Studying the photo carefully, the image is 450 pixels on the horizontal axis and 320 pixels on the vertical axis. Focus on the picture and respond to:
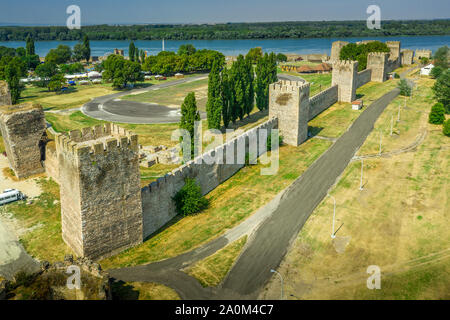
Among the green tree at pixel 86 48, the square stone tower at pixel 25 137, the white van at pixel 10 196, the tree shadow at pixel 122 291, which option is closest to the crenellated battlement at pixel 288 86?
the square stone tower at pixel 25 137

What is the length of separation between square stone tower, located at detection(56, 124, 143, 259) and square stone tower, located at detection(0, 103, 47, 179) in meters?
17.8

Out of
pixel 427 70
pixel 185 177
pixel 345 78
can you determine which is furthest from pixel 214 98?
pixel 427 70

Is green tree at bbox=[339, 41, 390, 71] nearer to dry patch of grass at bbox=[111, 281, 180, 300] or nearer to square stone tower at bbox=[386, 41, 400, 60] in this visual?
square stone tower at bbox=[386, 41, 400, 60]

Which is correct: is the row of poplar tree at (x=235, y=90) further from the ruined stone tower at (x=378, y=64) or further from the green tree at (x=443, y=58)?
the green tree at (x=443, y=58)

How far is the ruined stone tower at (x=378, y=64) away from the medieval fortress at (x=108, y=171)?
50210mm

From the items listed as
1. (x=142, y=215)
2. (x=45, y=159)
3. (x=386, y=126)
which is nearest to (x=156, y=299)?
(x=142, y=215)

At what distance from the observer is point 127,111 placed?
80688 mm

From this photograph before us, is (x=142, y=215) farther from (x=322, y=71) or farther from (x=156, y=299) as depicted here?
(x=322, y=71)

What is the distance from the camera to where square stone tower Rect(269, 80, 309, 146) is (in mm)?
53375

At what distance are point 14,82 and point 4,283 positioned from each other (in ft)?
220

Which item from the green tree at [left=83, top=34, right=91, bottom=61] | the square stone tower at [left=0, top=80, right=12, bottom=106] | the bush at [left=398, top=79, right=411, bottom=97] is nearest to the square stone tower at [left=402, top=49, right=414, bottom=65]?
the bush at [left=398, top=79, right=411, bottom=97]

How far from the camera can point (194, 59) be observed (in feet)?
429

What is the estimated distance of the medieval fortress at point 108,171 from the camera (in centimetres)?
2828

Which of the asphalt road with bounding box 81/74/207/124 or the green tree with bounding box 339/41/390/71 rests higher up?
the green tree with bounding box 339/41/390/71
